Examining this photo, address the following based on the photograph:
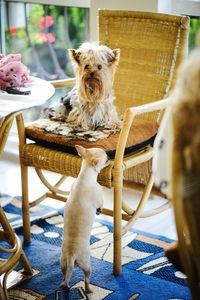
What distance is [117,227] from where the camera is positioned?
89.9 inches

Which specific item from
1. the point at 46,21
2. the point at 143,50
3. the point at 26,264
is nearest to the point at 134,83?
the point at 143,50

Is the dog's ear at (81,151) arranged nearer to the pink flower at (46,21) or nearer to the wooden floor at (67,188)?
the wooden floor at (67,188)

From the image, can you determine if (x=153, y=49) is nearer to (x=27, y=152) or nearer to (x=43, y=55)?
(x=27, y=152)

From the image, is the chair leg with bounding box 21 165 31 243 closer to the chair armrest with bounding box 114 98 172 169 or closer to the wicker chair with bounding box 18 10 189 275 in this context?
the wicker chair with bounding box 18 10 189 275

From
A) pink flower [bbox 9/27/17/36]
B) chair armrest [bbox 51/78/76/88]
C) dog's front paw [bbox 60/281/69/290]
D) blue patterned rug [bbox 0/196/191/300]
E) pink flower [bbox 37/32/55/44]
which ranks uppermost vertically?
pink flower [bbox 9/27/17/36]

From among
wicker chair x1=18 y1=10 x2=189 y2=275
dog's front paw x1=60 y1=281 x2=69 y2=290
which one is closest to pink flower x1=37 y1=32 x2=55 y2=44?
wicker chair x1=18 y1=10 x2=189 y2=275

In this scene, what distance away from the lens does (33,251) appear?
8.40 ft

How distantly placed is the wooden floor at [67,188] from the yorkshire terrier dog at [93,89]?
2.07ft

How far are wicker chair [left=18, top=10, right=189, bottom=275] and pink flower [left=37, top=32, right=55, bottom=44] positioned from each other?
96cm

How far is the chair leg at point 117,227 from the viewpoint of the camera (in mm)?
2221

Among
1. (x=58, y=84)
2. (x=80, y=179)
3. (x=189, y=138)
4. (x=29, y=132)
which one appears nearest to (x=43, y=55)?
(x=58, y=84)

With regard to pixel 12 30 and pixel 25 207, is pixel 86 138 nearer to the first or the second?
pixel 25 207

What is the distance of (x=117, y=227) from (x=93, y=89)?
0.60 m

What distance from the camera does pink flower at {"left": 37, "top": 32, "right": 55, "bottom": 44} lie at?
146 inches
